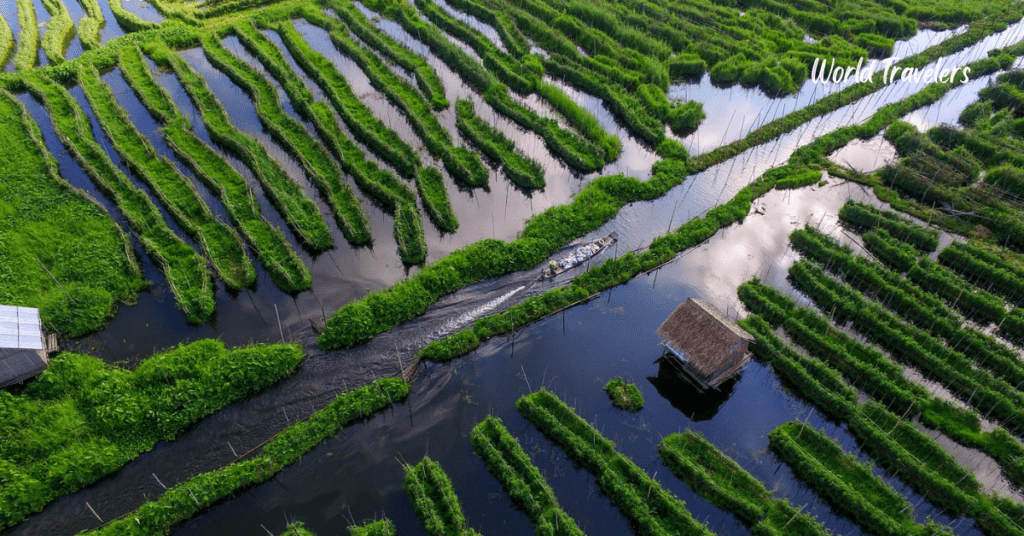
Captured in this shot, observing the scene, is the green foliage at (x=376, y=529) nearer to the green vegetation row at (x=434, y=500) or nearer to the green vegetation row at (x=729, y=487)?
the green vegetation row at (x=434, y=500)

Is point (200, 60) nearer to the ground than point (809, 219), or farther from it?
farther from it

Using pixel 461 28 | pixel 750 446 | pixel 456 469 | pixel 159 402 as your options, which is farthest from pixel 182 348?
pixel 461 28

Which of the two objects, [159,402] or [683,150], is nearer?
[159,402]

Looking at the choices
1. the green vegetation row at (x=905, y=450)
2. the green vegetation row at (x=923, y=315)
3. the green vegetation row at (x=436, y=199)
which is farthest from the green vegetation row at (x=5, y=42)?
the green vegetation row at (x=905, y=450)

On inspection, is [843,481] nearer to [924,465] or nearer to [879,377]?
[924,465]

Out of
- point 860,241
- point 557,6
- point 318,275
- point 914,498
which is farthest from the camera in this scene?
point 557,6

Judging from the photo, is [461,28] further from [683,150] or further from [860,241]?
[860,241]

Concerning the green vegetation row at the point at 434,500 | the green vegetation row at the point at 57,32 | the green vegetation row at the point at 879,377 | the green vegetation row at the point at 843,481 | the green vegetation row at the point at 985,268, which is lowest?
the green vegetation row at the point at 434,500
